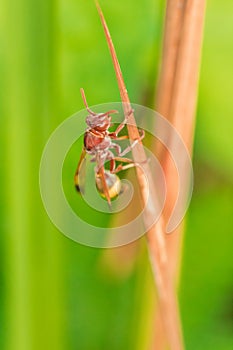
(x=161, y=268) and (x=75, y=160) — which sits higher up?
(x=75, y=160)

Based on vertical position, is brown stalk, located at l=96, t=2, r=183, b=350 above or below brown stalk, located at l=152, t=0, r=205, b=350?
below

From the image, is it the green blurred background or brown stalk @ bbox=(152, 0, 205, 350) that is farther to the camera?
the green blurred background

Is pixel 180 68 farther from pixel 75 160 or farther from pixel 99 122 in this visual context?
pixel 75 160

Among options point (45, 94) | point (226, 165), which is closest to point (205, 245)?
point (226, 165)

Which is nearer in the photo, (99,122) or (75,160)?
(99,122)

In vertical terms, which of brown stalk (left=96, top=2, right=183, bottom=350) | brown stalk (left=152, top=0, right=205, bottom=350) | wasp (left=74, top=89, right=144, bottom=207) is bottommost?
brown stalk (left=96, top=2, right=183, bottom=350)

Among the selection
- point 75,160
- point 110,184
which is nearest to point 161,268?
point 110,184

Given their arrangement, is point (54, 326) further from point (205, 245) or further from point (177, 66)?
point (177, 66)
